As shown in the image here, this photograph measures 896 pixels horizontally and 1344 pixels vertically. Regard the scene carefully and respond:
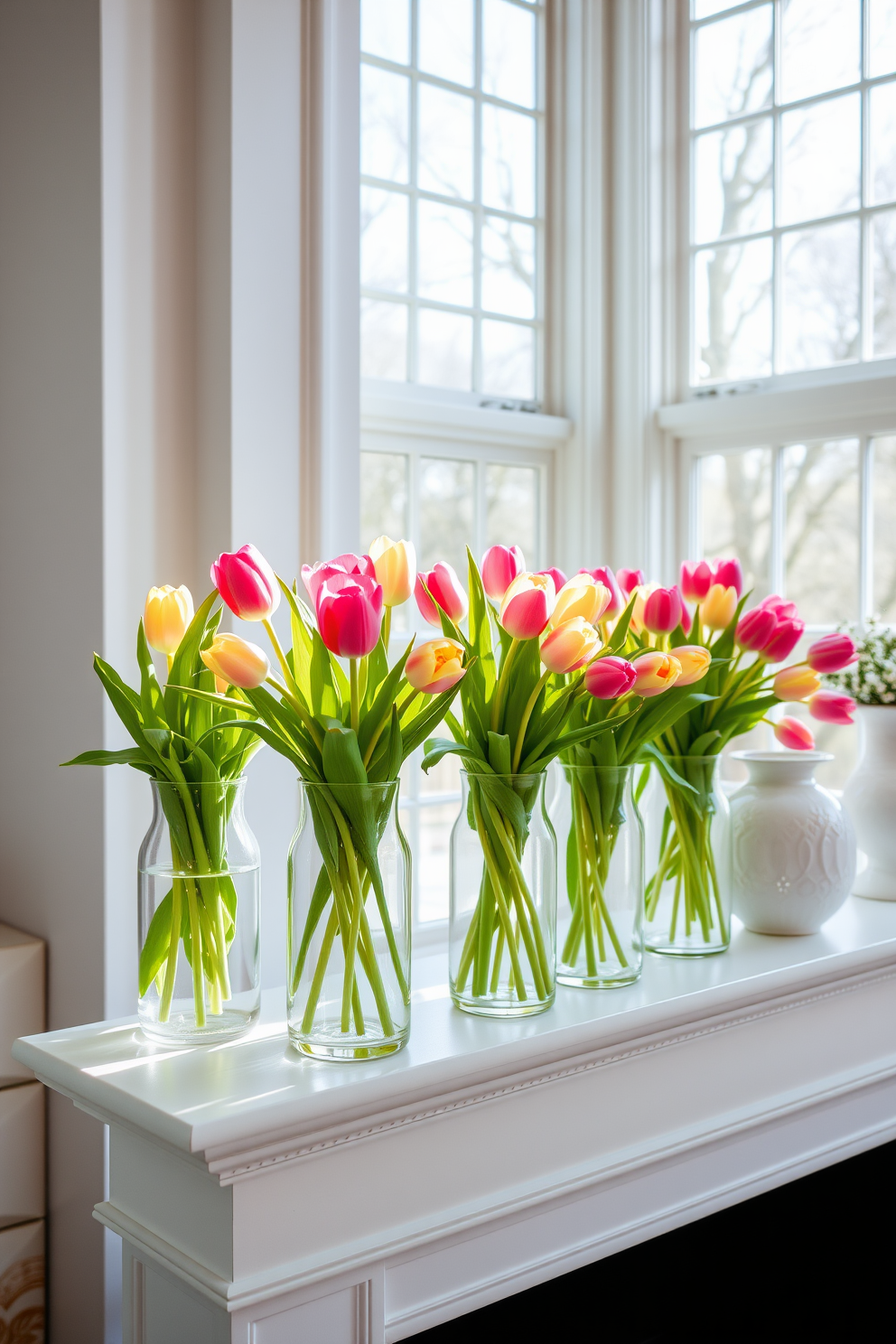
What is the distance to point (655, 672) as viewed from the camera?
1144 millimetres

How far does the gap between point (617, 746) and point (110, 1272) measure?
956 millimetres

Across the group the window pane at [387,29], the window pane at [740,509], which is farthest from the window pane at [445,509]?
the window pane at [387,29]

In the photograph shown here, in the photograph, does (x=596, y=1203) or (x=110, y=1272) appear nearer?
(x=596, y=1203)

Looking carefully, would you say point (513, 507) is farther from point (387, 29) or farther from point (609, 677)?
point (609, 677)

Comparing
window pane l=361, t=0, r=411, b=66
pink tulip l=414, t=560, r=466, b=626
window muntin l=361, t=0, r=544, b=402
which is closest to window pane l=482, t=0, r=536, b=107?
window muntin l=361, t=0, r=544, b=402

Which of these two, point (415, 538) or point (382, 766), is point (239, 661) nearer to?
point (382, 766)

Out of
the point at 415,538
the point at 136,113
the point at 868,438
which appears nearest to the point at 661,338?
the point at 868,438

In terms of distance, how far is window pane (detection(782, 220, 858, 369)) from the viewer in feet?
6.66

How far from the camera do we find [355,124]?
159 centimetres

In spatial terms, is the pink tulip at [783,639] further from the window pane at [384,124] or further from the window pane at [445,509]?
the window pane at [384,124]

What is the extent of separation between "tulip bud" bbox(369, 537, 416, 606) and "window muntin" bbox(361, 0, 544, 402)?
105 cm

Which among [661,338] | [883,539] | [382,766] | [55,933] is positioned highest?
[661,338]

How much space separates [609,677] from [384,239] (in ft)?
4.07

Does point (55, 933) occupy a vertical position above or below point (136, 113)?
below
